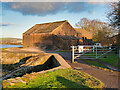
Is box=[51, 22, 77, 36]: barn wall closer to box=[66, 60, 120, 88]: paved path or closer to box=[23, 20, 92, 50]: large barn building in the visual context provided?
box=[23, 20, 92, 50]: large barn building

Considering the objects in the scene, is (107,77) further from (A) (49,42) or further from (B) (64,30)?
(B) (64,30)

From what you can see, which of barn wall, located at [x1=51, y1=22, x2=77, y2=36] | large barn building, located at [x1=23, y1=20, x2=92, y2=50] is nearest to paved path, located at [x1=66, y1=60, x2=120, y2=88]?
large barn building, located at [x1=23, y1=20, x2=92, y2=50]

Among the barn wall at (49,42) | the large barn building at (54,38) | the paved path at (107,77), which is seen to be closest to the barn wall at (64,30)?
the large barn building at (54,38)

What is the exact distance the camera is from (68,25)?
105 ft

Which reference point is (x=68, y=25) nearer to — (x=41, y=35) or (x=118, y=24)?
(x=41, y=35)

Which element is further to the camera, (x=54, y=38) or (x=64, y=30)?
(x=64, y=30)

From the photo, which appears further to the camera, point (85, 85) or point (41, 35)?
point (41, 35)

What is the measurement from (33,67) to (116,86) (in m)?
8.12

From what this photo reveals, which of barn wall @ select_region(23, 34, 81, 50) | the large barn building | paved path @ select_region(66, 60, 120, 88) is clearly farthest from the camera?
the large barn building

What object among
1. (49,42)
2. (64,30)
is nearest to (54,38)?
(49,42)

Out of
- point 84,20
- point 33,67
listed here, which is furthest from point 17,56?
point 84,20

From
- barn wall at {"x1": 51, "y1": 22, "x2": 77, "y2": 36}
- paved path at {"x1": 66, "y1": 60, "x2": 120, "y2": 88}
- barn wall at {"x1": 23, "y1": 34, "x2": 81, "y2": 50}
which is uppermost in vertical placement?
barn wall at {"x1": 51, "y1": 22, "x2": 77, "y2": 36}

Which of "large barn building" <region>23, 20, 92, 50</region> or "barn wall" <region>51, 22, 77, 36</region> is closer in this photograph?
"large barn building" <region>23, 20, 92, 50</region>

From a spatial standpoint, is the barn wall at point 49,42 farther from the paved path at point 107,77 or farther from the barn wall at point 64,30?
the paved path at point 107,77
